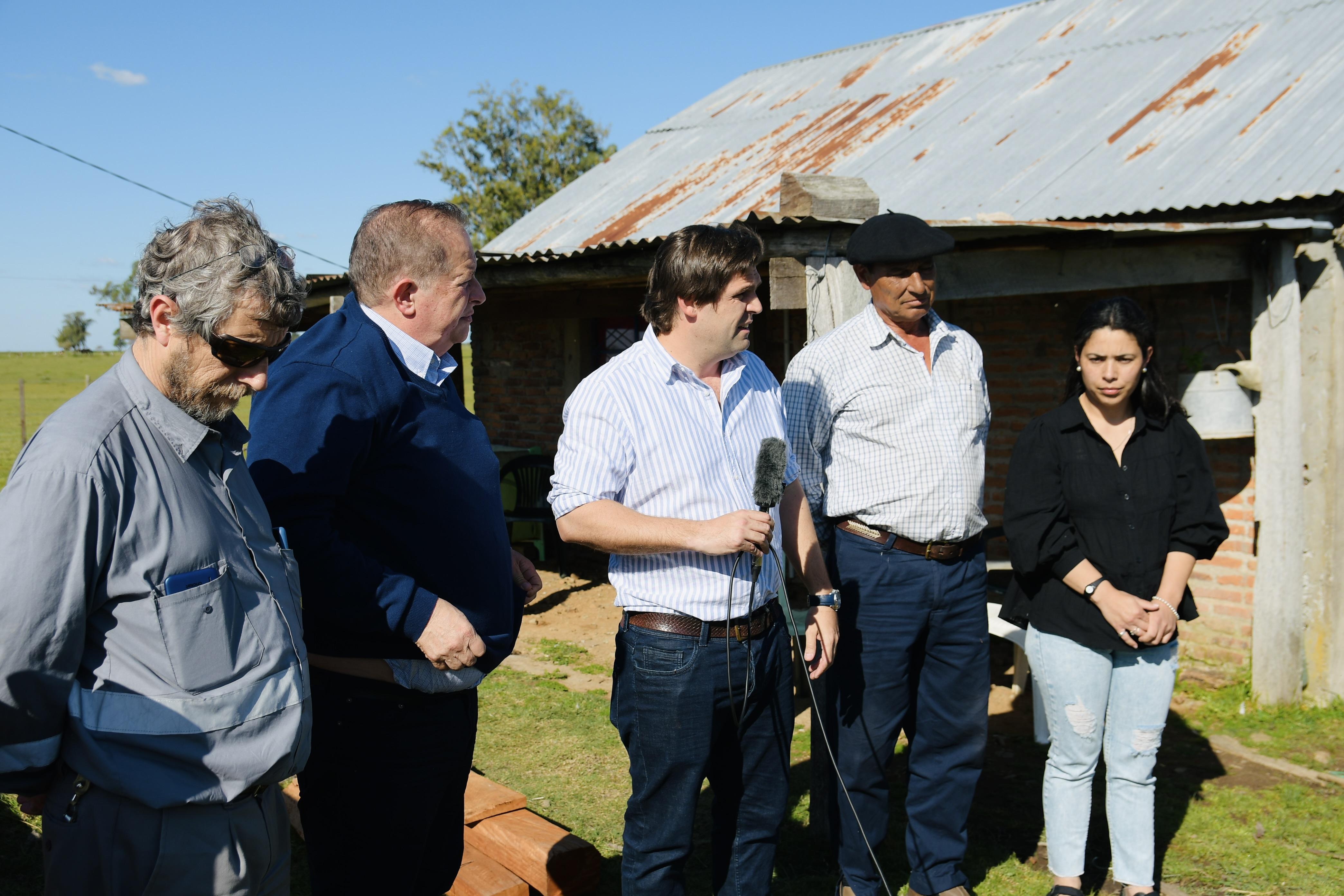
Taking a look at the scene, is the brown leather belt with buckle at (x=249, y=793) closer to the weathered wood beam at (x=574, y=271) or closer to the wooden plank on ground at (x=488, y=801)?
the wooden plank on ground at (x=488, y=801)

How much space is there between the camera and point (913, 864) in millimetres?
3264

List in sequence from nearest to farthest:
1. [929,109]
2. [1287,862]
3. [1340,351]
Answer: [1287,862]
[1340,351]
[929,109]

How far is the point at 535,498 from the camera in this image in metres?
9.22

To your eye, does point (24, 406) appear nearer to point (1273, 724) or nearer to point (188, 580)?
point (1273, 724)

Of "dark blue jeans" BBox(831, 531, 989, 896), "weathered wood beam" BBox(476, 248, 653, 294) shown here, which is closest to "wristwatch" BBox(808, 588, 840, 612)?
"dark blue jeans" BBox(831, 531, 989, 896)

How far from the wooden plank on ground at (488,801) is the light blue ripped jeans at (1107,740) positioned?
1.78 m

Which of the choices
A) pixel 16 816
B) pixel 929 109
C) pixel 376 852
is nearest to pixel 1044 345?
Result: pixel 929 109

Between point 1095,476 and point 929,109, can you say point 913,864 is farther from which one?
point 929,109

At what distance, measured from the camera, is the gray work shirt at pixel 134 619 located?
1.52m

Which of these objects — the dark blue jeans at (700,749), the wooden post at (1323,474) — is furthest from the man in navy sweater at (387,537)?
the wooden post at (1323,474)

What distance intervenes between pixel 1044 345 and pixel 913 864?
425cm

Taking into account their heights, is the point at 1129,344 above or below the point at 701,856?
above

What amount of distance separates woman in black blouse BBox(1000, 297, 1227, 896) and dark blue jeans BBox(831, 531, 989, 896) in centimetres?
21

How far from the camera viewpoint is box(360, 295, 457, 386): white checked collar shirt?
220cm
